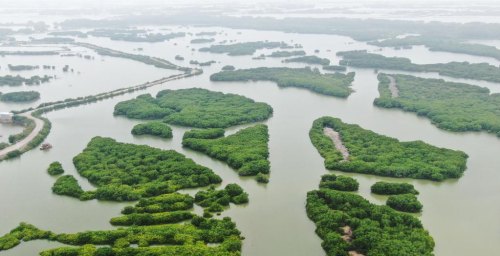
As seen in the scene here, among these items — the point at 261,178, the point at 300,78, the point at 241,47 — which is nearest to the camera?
the point at 261,178

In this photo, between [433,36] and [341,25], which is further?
[341,25]

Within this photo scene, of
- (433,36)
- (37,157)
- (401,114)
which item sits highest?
(433,36)

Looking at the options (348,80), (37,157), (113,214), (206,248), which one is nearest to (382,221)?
(206,248)

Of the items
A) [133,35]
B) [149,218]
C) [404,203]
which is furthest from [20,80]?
[404,203]

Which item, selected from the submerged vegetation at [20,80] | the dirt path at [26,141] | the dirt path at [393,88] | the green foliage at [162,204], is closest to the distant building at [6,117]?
the dirt path at [26,141]

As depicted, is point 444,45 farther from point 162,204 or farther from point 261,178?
point 162,204

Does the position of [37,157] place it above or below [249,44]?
below

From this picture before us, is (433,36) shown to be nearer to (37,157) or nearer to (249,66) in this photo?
(249,66)
